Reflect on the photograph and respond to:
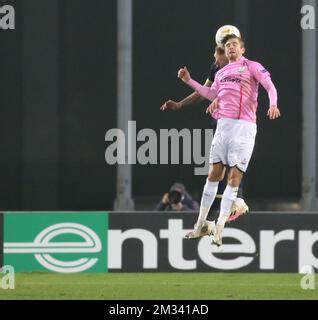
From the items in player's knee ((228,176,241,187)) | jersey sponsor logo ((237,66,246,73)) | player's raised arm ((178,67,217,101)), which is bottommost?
player's knee ((228,176,241,187))

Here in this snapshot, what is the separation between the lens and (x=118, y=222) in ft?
62.2

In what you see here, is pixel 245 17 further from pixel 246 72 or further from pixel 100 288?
pixel 246 72

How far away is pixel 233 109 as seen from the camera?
434 inches

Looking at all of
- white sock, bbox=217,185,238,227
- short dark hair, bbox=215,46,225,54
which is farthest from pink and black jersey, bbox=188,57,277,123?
white sock, bbox=217,185,238,227

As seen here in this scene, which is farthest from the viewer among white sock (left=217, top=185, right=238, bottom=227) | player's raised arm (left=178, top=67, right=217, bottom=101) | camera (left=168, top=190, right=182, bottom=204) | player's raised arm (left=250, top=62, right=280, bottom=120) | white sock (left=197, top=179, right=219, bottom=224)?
camera (left=168, top=190, right=182, bottom=204)

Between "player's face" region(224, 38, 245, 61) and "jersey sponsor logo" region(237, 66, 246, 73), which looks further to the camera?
"jersey sponsor logo" region(237, 66, 246, 73)

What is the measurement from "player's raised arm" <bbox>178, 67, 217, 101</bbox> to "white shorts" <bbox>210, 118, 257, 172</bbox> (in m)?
0.21

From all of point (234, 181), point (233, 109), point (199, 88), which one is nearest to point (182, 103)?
point (199, 88)

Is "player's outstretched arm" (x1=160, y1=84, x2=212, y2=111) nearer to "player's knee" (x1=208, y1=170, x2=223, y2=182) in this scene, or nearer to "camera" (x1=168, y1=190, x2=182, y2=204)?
"player's knee" (x1=208, y1=170, x2=223, y2=182)

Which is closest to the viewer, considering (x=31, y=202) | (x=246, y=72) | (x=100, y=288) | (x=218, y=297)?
(x=246, y=72)

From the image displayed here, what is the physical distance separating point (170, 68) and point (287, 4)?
1964 millimetres

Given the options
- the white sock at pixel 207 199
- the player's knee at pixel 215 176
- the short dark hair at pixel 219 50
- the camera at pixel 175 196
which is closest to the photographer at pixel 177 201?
the camera at pixel 175 196

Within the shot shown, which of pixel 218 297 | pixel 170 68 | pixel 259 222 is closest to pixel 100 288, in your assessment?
pixel 218 297

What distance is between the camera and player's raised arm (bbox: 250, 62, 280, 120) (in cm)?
1077
